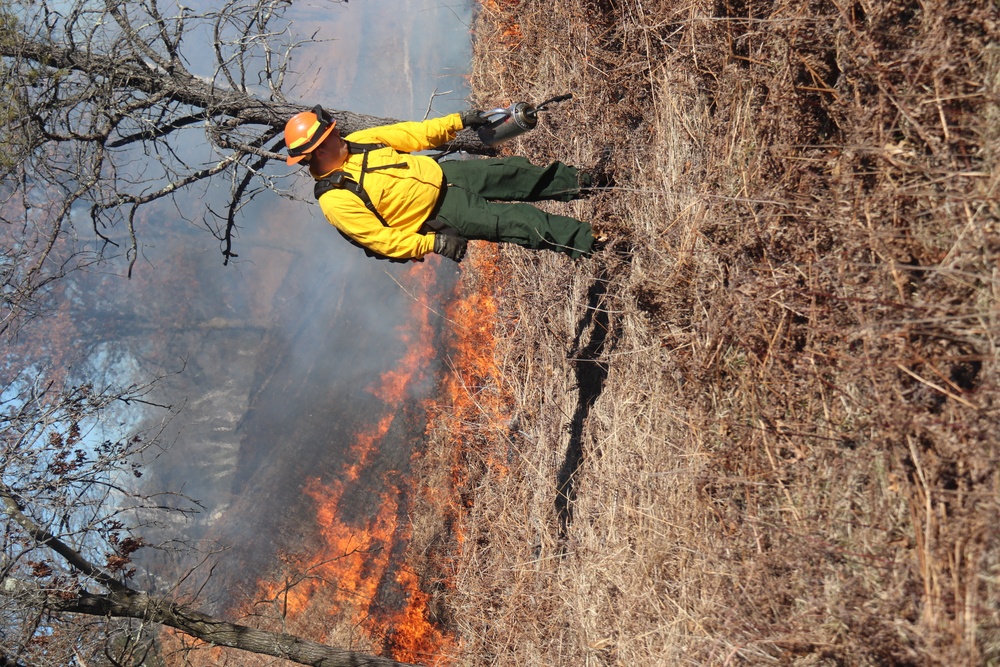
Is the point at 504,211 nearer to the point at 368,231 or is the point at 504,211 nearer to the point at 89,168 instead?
the point at 368,231

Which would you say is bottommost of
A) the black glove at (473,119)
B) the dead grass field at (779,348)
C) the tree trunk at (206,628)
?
the tree trunk at (206,628)

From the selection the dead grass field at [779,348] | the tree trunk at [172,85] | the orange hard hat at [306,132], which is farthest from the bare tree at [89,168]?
the dead grass field at [779,348]

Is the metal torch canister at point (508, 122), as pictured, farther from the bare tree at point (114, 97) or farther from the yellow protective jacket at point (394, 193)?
the bare tree at point (114, 97)

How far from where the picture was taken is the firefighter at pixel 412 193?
444 centimetres

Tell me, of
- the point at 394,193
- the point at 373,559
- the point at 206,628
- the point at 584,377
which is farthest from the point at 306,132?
the point at 373,559

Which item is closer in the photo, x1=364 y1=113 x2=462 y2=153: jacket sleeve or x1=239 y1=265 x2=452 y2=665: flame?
x1=364 y1=113 x2=462 y2=153: jacket sleeve

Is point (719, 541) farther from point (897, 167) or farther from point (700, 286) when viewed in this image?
point (897, 167)

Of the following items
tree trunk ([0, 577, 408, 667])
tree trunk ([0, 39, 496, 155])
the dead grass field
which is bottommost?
tree trunk ([0, 577, 408, 667])

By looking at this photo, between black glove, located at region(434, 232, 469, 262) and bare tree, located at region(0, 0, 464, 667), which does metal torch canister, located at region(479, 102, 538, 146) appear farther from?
bare tree, located at region(0, 0, 464, 667)

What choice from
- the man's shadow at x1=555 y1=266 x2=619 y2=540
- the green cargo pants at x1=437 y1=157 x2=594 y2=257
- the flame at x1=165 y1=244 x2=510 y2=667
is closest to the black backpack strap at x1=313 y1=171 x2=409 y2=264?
the green cargo pants at x1=437 y1=157 x2=594 y2=257

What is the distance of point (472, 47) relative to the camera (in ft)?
35.6

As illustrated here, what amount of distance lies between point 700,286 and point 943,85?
1613 millimetres

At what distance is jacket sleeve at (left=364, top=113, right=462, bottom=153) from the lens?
4.59 metres

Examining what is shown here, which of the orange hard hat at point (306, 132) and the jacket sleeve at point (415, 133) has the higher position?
the jacket sleeve at point (415, 133)
